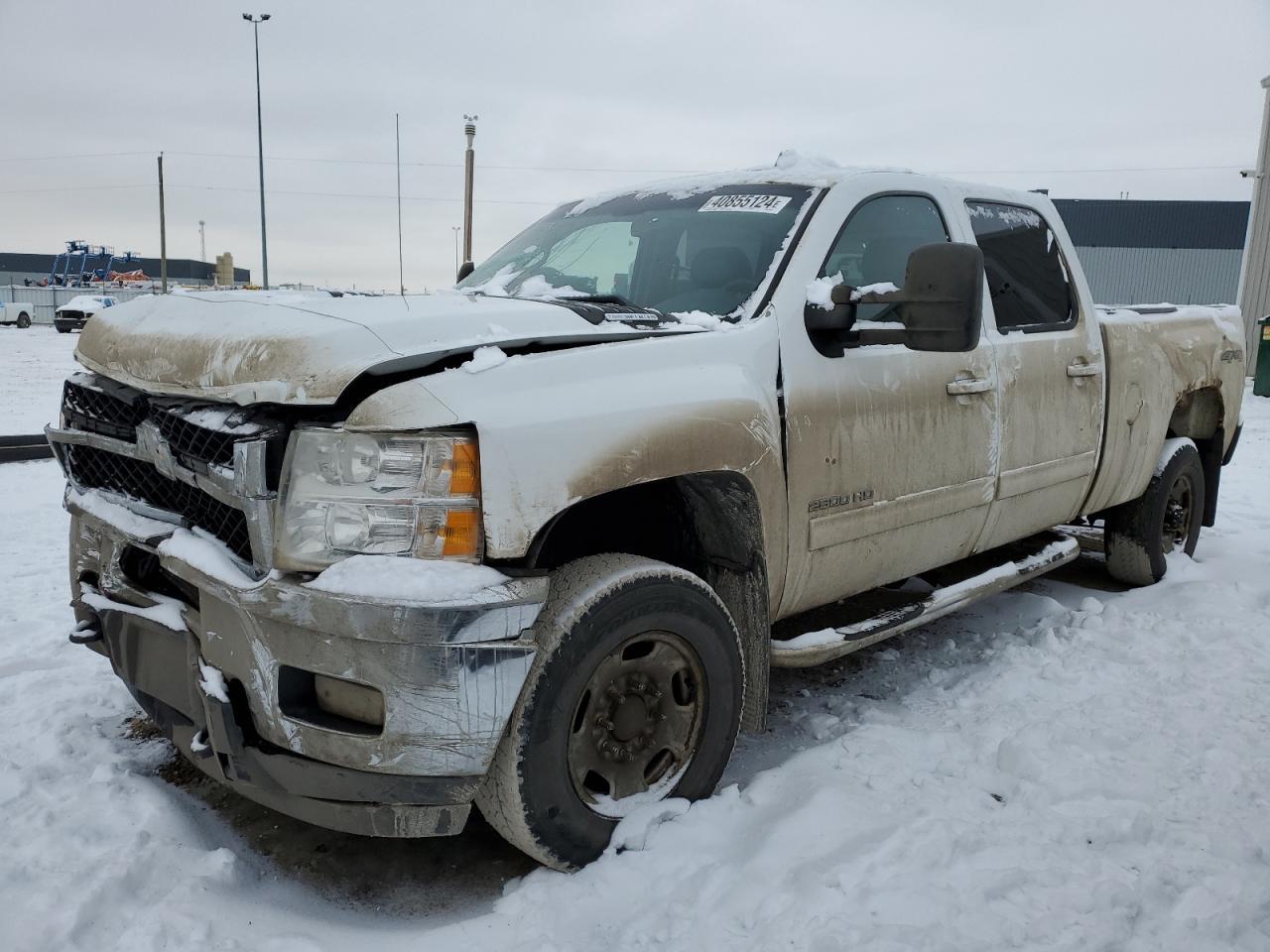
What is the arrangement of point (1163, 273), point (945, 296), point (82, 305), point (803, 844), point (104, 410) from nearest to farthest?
point (803, 844)
point (945, 296)
point (104, 410)
point (82, 305)
point (1163, 273)

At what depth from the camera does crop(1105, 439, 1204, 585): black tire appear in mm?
4973

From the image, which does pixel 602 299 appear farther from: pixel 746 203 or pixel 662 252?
A: pixel 746 203

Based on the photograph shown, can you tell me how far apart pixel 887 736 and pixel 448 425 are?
1889 millimetres

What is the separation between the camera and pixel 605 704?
8.21 ft

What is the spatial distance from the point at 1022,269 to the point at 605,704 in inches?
106

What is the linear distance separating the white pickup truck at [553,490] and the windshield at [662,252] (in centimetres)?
2

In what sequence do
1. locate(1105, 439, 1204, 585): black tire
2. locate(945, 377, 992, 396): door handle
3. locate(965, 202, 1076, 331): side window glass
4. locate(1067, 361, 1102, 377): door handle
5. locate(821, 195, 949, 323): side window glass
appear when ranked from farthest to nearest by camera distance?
locate(1105, 439, 1204, 585): black tire < locate(1067, 361, 1102, 377): door handle < locate(965, 202, 1076, 331): side window glass < locate(945, 377, 992, 396): door handle < locate(821, 195, 949, 323): side window glass

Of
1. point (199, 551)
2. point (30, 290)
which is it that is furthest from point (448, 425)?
point (30, 290)

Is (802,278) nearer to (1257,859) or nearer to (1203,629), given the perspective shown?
(1257,859)

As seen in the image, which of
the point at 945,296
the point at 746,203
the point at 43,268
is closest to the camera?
the point at 945,296

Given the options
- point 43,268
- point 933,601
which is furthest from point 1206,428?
point 43,268

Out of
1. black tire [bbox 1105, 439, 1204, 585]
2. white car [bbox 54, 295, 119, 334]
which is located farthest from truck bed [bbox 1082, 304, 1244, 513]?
→ white car [bbox 54, 295, 119, 334]

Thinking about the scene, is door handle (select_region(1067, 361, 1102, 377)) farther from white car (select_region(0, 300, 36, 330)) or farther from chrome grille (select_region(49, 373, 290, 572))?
white car (select_region(0, 300, 36, 330))

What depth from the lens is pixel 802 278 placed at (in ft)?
9.99
